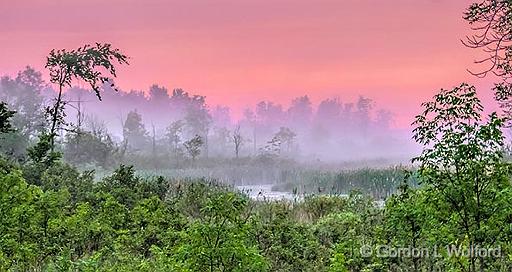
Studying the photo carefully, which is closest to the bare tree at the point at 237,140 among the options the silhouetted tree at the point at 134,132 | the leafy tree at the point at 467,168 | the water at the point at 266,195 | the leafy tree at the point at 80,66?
the silhouetted tree at the point at 134,132

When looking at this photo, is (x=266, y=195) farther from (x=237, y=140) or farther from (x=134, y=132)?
(x=237, y=140)

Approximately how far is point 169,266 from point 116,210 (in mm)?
3375

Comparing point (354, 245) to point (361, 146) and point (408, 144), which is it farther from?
point (408, 144)

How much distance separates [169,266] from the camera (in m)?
6.10

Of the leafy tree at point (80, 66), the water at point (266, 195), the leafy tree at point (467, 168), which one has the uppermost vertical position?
the leafy tree at point (80, 66)

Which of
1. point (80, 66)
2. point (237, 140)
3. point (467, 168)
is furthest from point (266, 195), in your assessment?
point (237, 140)

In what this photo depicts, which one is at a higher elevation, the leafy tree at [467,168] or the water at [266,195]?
the leafy tree at [467,168]

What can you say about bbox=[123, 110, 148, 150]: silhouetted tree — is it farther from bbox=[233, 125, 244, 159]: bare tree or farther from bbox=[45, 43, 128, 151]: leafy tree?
bbox=[45, 43, 128, 151]: leafy tree

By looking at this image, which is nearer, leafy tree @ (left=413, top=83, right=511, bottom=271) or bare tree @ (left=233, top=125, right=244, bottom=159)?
leafy tree @ (left=413, top=83, right=511, bottom=271)

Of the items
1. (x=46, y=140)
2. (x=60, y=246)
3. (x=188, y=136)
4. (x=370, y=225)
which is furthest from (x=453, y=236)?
(x=188, y=136)

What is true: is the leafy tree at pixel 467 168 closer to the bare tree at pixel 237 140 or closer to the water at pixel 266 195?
the water at pixel 266 195

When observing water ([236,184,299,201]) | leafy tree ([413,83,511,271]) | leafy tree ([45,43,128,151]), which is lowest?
water ([236,184,299,201])

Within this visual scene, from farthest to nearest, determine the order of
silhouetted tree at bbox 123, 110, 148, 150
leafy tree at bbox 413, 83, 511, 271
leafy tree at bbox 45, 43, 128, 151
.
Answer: silhouetted tree at bbox 123, 110, 148, 150 → leafy tree at bbox 45, 43, 128, 151 → leafy tree at bbox 413, 83, 511, 271

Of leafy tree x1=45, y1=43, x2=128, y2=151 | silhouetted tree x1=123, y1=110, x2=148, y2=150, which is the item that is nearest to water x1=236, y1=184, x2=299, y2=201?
leafy tree x1=45, y1=43, x2=128, y2=151
